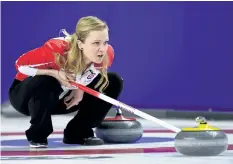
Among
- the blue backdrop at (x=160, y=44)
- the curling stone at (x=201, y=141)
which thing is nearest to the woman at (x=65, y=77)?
the curling stone at (x=201, y=141)

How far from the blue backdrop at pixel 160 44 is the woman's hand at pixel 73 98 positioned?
2606 millimetres

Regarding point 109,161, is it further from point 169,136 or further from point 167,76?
point 167,76

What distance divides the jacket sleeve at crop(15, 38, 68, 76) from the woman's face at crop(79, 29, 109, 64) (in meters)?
0.14

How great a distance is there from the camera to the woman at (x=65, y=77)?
3371 millimetres

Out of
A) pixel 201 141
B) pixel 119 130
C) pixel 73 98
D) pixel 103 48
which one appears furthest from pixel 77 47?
pixel 201 141

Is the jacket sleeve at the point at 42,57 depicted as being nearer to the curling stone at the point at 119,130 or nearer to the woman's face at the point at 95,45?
the woman's face at the point at 95,45

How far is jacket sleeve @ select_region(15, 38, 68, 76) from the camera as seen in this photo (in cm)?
342

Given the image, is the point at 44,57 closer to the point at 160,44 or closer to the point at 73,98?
the point at 73,98

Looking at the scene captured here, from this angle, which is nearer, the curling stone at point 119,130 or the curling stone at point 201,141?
the curling stone at point 201,141

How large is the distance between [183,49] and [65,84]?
281 cm

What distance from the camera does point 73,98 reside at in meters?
3.60

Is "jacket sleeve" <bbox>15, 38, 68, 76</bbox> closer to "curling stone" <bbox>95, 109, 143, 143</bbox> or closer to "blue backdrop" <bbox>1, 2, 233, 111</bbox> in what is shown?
"curling stone" <bbox>95, 109, 143, 143</bbox>

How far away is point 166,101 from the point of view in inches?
244

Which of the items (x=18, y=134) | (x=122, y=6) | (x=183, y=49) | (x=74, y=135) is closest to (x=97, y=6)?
(x=122, y=6)
